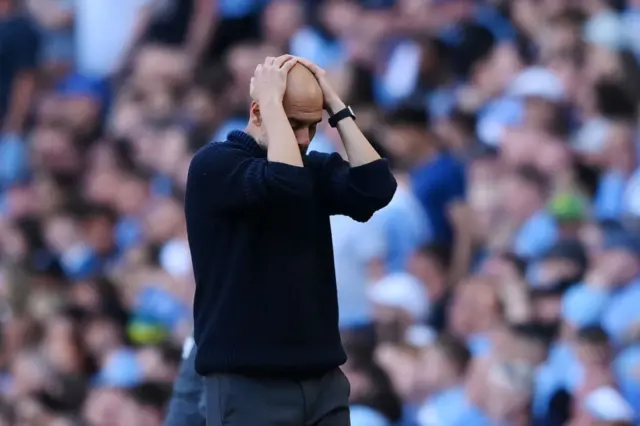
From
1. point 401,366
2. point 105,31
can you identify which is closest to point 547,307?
point 401,366

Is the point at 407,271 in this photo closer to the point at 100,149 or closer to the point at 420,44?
the point at 420,44

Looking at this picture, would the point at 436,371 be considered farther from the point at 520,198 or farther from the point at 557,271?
the point at 520,198

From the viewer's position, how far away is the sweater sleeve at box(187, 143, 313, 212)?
11.5 feet

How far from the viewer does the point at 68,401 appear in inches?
289

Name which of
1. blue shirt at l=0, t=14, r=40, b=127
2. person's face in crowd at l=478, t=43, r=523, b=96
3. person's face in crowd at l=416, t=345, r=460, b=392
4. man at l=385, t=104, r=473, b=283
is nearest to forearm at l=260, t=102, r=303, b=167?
person's face in crowd at l=416, t=345, r=460, b=392

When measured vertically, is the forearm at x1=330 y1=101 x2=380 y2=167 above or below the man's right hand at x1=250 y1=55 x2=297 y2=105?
below

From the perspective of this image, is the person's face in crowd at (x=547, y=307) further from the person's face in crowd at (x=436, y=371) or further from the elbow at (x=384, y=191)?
the elbow at (x=384, y=191)

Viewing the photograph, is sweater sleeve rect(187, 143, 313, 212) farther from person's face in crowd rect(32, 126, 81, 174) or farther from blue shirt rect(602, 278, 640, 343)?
person's face in crowd rect(32, 126, 81, 174)

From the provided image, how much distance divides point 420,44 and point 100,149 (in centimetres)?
219

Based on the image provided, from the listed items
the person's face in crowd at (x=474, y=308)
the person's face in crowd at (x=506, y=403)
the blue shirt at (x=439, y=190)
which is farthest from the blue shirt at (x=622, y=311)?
the blue shirt at (x=439, y=190)

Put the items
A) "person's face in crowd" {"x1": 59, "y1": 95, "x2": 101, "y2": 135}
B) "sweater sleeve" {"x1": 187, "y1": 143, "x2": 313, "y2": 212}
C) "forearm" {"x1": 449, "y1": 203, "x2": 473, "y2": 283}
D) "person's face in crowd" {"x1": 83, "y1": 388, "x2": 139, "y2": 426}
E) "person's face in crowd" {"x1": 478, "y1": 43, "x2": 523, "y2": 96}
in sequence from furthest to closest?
1. "person's face in crowd" {"x1": 59, "y1": 95, "x2": 101, "y2": 135}
2. "person's face in crowd" {"x1": 478, "y1": 43, "x2": 523, "y2": 96}
3. "person's face in crowd" {"x1": 83, "y1": 388, "x2": 139, "y2": 426}
4. "forearm" {"x1": 449, "y1": 203, "x2": 473, "y2": 283}
5. "sweater sleeve" {"x1": 187, "y1": 143, "x2": 313, "y2": 212}

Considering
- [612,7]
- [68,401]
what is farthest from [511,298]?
[68,401]

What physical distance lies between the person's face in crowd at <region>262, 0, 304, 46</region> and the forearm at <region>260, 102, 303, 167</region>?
488 centimetres

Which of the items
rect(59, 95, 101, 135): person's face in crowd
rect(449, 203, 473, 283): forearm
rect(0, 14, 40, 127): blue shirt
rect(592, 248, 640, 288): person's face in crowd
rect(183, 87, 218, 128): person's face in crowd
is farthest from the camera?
rect(0, 14, 40, 127): blue shirt
